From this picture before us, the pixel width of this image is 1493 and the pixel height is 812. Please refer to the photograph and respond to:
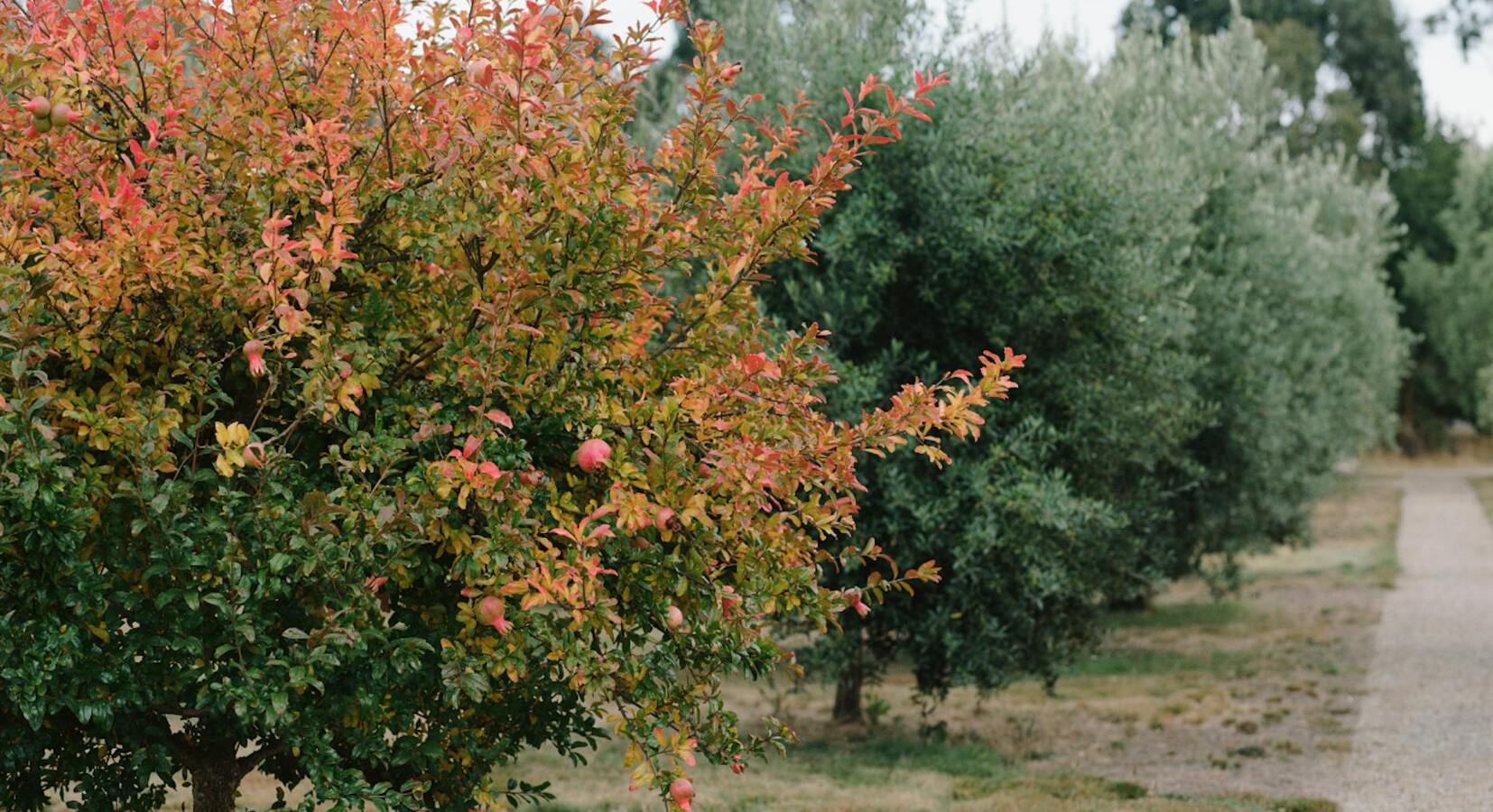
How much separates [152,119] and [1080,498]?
22.7ft

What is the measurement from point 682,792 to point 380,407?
4.62 feet

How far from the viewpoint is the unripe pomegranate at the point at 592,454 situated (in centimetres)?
381

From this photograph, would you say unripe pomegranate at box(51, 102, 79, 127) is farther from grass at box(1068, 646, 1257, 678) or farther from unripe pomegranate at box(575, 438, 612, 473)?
grass at box(1068, 646, 1257, 678)

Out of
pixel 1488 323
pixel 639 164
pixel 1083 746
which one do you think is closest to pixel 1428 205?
pixel 1488 323

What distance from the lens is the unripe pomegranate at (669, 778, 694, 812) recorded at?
381cm

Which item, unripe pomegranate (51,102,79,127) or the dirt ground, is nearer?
unripe pomegranate (51,102,79,127)

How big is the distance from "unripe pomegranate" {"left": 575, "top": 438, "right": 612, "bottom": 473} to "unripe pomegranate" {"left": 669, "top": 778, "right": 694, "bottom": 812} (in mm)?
860

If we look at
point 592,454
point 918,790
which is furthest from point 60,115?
point 918,790

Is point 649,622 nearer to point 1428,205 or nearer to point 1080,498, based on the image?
point 1080,498

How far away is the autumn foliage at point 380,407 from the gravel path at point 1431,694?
586 cm

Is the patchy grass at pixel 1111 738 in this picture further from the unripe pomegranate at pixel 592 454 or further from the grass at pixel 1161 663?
the unripe pomegranate at pixel 592 454

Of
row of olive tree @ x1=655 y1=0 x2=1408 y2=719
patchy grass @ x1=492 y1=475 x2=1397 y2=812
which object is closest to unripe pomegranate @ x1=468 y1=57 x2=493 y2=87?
row of olive tree @ x1=655 y1=0 x2=1408 y2=719

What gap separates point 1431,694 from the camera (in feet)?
40.4

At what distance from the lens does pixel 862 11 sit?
10258 millimetres
